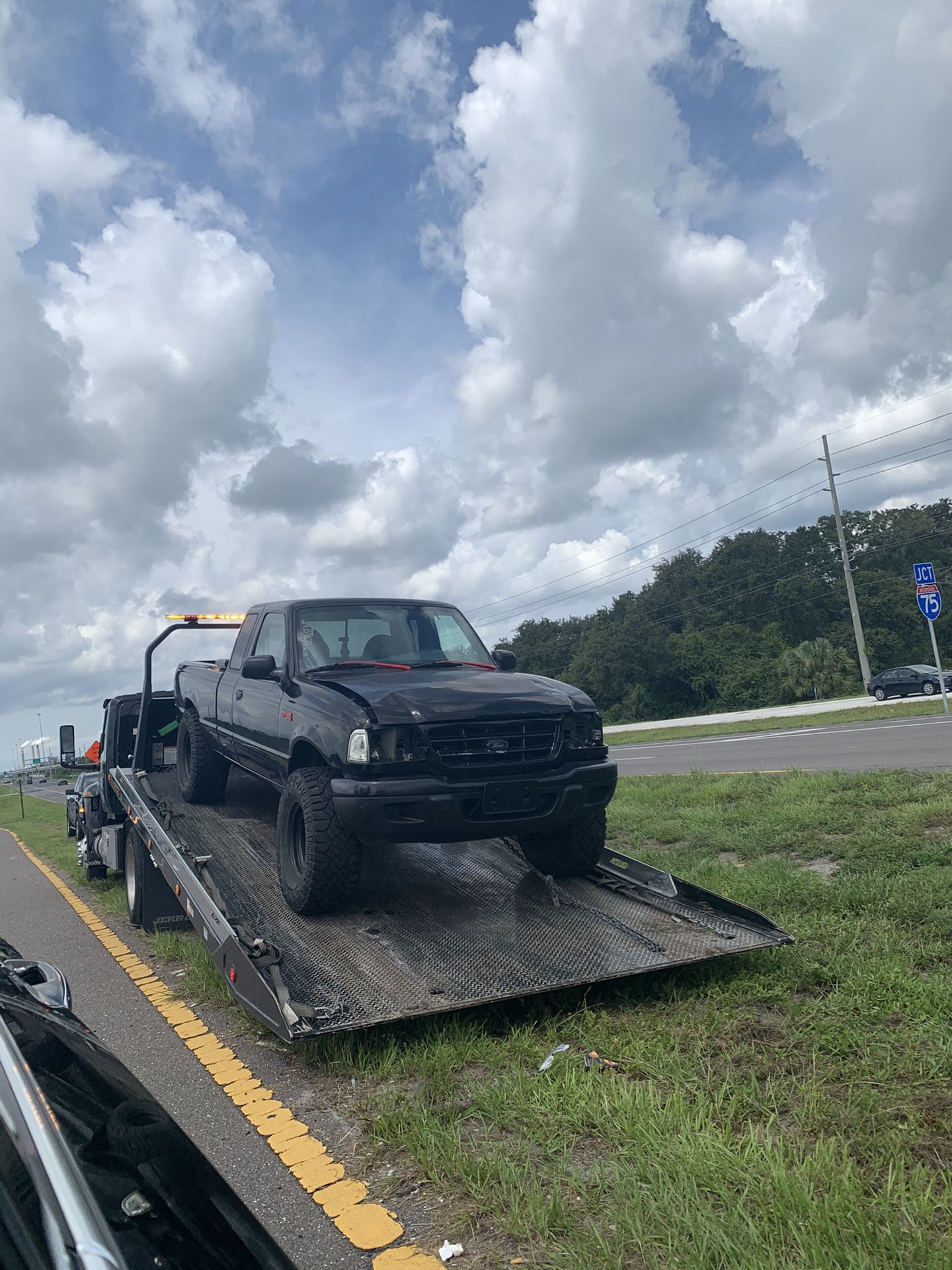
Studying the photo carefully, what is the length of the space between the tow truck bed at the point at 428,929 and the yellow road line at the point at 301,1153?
1.10ft

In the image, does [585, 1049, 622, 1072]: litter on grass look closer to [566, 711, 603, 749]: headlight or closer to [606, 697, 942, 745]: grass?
[566, 711, 603, 749]: headlight

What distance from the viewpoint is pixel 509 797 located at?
476cm

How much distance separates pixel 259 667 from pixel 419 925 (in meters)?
1.88

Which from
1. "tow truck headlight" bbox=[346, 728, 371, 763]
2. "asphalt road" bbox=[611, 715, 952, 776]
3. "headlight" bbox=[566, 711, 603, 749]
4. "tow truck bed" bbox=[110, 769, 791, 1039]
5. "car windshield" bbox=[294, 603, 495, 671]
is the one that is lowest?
"asphalt road" bbox=[611, 715, 952, 776]

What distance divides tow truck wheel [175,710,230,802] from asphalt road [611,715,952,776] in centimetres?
761

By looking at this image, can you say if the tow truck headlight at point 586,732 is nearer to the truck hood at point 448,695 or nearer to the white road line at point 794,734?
the truck hood at point 448,695

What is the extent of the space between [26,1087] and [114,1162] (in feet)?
0.67

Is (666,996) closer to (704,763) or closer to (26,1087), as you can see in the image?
(26,1087)

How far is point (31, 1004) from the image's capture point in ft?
6.89

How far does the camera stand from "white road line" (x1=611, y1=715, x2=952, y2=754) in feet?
60.0

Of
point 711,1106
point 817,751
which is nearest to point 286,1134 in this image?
point 711,1106

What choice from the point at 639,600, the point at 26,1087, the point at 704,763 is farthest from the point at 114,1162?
the point at 639,600

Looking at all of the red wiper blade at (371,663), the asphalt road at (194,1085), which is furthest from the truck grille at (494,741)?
the asphalt road at (194,1085)

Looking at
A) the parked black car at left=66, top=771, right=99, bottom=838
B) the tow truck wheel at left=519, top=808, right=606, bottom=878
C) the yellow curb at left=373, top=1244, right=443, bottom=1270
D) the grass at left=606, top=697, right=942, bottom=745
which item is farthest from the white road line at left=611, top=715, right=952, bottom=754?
the yellow curb at left=373, top=1244, right=443, bottom=1270
